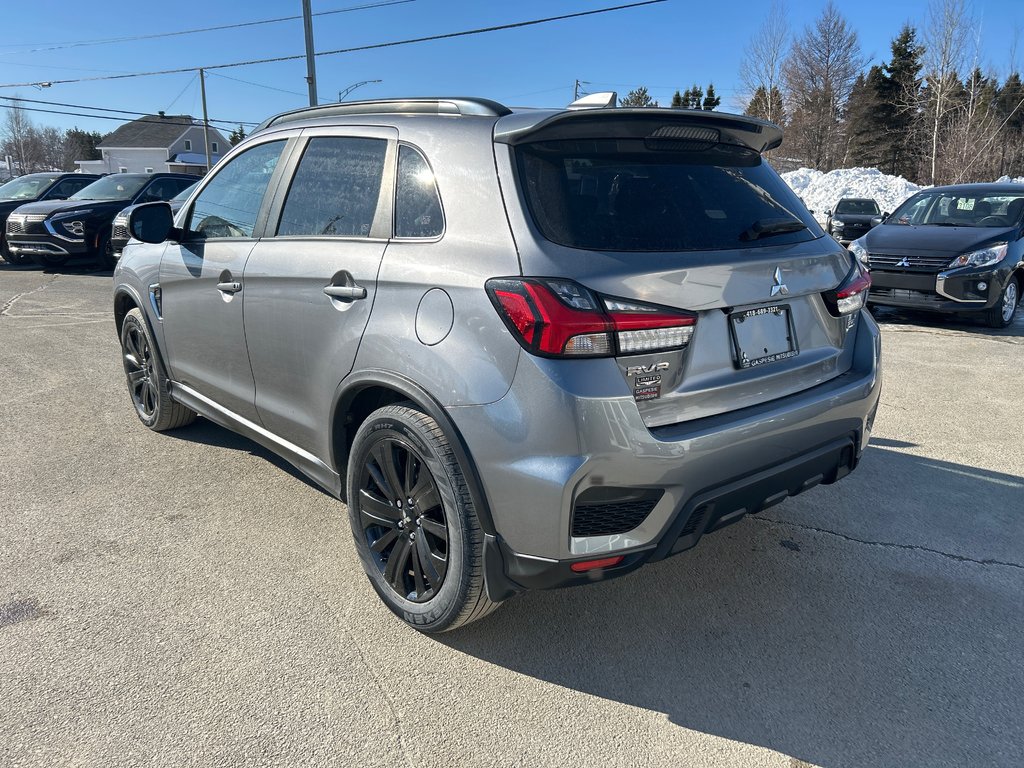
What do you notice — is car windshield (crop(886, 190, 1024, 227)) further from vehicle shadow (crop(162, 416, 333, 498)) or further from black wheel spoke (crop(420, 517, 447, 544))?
black wheel spoke (crop(420, 517, 447, 544))

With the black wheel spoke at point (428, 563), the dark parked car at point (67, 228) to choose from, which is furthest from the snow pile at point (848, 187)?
the black wheel spoke at point (428, 563)

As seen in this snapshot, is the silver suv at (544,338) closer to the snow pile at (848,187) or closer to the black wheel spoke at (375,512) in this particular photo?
the black wheel spoke at (375,512)

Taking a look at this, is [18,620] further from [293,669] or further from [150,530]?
[293,669]

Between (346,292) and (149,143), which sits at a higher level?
(149,143)

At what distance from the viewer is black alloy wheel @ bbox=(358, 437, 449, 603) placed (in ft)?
8.47

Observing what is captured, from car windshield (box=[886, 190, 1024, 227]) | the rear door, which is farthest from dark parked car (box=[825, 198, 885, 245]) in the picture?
the rear door

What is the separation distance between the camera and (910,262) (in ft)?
28.5

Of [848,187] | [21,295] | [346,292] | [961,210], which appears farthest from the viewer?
[848,187]

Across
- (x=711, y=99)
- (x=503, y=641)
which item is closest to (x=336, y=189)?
(x=503, y=641)

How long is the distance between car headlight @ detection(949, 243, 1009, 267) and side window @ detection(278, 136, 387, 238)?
25.6 ft

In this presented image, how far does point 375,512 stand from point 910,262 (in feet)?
26.2

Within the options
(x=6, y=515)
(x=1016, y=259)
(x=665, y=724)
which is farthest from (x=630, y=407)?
(x=1016, y=259)

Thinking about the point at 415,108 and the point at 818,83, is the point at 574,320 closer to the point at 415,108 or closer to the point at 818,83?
the point at 415,108

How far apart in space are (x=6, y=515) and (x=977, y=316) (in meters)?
9.65
